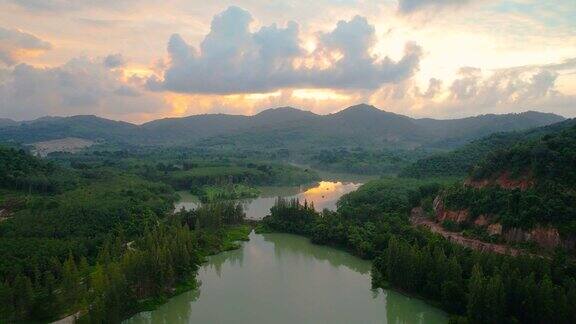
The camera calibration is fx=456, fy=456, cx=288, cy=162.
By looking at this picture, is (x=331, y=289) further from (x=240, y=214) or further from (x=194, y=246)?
(x=240, y=214)

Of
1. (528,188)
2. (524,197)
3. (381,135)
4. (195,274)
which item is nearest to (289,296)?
(195,274)

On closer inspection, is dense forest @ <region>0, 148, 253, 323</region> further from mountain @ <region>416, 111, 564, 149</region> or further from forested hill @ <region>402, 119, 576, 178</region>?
mountain @ <region>416, 111, 564, 149</region>

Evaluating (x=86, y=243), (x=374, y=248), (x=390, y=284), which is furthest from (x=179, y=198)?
(x=390, y=284)

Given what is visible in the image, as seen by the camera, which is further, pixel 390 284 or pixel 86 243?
pixel 86 243

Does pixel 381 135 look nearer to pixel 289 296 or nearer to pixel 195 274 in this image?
pixel 195 274

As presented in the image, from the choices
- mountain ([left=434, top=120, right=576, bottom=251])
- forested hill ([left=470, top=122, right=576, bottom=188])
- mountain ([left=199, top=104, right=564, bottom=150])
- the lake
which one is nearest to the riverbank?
the lake

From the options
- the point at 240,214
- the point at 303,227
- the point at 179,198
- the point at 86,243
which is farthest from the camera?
the point at 179,198
